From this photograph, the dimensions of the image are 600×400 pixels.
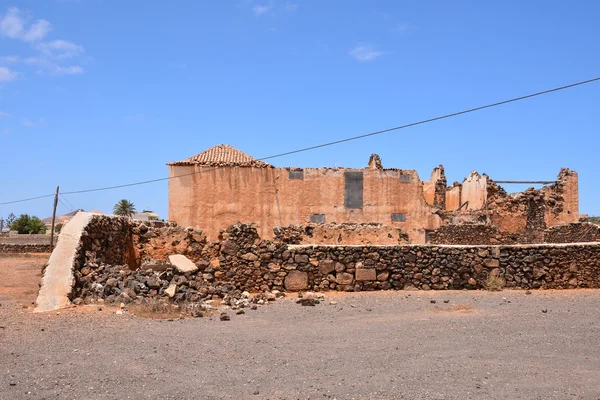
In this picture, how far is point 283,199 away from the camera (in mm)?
29250

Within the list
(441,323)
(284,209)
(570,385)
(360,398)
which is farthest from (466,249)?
(284,209)

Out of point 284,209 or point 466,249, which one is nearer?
point 466,249

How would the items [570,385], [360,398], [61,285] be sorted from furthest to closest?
Result: 1. [61,285]
2. [570,385]
3. [360,398]

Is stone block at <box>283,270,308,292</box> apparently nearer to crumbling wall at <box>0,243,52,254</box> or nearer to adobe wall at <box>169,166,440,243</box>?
adobe wall at <box>169,166,440,243</box>

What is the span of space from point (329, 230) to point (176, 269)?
43.2 feet

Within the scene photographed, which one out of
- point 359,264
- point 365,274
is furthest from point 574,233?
point 359,264

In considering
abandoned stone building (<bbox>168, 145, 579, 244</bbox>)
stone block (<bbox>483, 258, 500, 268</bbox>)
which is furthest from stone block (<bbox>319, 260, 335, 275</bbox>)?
abandoned stone building (<bbox>168, 145, 579, 244</bbox>)

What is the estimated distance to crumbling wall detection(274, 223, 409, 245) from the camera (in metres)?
24.3

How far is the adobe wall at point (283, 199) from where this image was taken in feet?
94.0

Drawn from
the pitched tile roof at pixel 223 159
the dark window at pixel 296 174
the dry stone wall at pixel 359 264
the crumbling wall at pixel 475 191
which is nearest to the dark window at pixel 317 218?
the dark window at pixel 296 174

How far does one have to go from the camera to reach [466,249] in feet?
48.0

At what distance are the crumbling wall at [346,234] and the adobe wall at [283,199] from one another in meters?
4.26

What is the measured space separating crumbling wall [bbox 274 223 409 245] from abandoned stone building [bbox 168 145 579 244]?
8.85 ft

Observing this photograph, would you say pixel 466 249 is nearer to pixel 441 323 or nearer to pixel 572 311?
pixel 572 311
